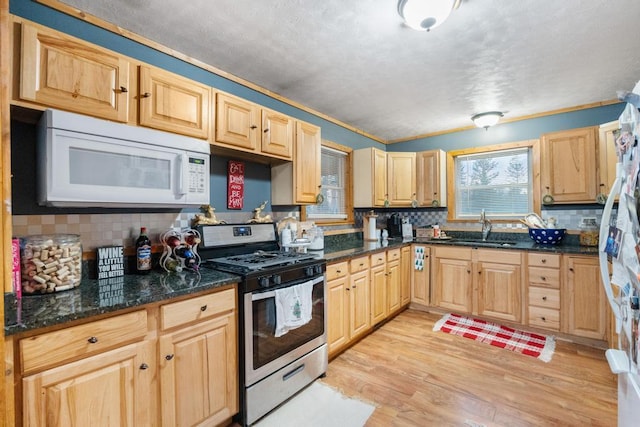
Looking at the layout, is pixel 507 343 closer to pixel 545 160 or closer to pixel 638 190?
pixel 545 160

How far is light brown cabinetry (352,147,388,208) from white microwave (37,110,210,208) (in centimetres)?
227

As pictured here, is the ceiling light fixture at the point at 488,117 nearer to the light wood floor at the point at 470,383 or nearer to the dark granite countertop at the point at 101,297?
the light wood floor at the point at 470,383

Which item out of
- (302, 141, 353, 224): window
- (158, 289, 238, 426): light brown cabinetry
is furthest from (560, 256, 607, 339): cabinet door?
(158, 289, 238, 426): light brown cabinetry

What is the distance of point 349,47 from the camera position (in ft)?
6.82

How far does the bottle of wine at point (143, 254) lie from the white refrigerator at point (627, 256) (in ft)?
7.67

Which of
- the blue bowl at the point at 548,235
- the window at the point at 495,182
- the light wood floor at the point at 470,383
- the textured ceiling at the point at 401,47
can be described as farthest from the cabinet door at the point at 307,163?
the blue bowl at the point at 548,235

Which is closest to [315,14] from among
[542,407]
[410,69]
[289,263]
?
[410,69]

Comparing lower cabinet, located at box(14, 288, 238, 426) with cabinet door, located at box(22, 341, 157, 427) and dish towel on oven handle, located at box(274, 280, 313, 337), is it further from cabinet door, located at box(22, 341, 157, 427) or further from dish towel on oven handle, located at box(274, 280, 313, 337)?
dish towel on oven handle, located at box(274, 280, 313, 337)

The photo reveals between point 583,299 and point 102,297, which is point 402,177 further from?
point 102,297

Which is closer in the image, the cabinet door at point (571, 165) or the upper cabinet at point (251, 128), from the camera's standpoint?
the upper cabinet at point (251, 128)

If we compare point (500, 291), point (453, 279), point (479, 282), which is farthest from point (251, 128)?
Answer: point (500, 291)

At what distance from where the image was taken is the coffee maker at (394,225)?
4328mm

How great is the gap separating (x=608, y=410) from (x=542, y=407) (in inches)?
15.5

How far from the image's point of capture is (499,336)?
9.87 feet
